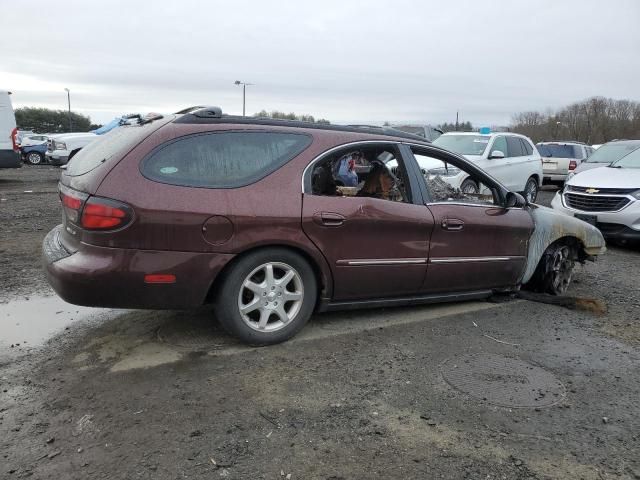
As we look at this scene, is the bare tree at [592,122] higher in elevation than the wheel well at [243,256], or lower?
higher

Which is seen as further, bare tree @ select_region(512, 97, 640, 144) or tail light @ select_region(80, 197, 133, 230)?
bare tree @ select_region(512, 97, 640, 144)

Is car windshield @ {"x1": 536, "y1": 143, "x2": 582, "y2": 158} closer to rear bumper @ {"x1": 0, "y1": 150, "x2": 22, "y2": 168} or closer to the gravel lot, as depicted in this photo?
the gravel lot

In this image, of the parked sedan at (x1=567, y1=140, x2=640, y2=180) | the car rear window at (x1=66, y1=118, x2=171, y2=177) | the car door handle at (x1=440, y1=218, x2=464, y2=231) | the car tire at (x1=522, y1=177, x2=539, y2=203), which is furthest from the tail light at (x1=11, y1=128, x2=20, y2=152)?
the parked sedan at (x1=567, y1=140, x2=640, y2=180)

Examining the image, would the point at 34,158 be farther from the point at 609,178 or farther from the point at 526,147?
the point at 609,178

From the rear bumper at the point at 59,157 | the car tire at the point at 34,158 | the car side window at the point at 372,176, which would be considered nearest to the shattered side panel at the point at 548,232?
the car side window at the point at 372,176

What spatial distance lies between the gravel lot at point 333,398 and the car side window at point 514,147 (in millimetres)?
8380

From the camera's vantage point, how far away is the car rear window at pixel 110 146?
3.70 meters

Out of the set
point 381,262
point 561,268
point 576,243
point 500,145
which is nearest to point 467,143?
point 500,145

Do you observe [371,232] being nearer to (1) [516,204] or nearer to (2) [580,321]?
(1) [516,204]

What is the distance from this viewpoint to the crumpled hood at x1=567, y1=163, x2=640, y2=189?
27.2ft

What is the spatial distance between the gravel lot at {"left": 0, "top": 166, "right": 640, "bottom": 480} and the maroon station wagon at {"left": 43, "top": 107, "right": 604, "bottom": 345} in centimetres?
38

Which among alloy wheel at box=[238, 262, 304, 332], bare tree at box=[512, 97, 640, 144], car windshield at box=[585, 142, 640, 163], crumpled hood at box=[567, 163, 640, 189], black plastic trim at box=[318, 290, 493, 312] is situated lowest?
black plastic trim at box=[318, 290, 493, 312]

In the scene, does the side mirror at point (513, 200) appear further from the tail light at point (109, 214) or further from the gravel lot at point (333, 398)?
the tail light at point (109, 214)

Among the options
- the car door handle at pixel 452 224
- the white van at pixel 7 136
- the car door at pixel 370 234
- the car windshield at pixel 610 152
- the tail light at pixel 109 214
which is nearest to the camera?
the tail light at pixel 109 214
